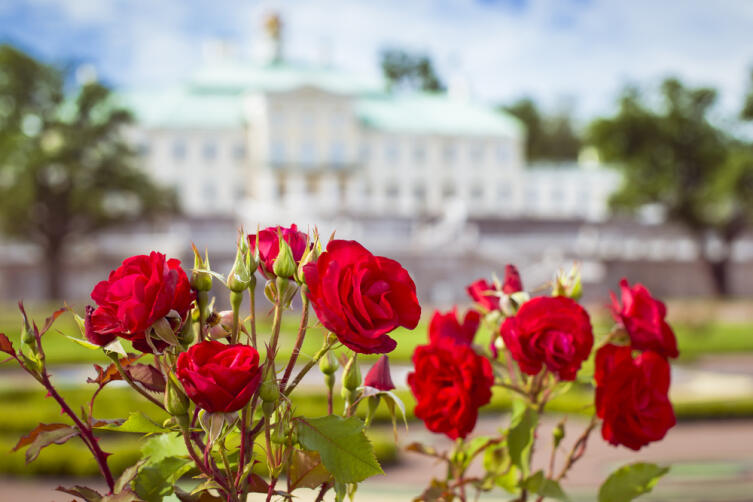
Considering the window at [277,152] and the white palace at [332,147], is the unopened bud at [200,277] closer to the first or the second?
the white palace at [332,147]

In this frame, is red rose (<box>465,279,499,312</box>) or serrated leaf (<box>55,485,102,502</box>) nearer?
serrated leaf (<box>55,485,102,502</box>)

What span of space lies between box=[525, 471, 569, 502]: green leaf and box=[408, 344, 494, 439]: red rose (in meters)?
0.13

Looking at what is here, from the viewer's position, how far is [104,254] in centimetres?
3039

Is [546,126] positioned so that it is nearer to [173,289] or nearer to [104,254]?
[104,254]

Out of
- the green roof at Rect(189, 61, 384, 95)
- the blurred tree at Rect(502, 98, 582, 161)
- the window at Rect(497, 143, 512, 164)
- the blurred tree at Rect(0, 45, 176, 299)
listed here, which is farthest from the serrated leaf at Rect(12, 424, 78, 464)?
the blurred tree at Rect(502, 98, 582, 161)

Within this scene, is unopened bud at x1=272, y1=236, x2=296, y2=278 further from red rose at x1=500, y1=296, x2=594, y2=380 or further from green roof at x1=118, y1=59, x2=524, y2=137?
green roof at x1=118, y1=59, x2=524, y2=137

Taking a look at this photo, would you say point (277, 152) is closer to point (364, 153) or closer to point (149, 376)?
point (364, 153)

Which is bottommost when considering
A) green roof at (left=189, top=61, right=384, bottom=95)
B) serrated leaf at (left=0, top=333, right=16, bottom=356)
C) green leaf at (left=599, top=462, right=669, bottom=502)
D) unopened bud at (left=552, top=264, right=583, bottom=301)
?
green leaf at (left=599, top=462, right=669, bottom=502)

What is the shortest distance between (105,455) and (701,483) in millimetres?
4850

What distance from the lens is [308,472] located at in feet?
4.08

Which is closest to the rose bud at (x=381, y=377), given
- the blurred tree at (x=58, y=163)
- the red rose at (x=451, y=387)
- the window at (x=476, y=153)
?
the red rose at (x=451, y=387)

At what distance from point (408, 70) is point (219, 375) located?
5559 cm

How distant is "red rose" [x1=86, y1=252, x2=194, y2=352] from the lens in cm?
111

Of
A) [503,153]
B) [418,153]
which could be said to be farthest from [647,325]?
[503,153]
